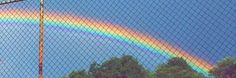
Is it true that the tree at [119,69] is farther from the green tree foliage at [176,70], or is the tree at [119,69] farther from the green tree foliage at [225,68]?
the green tree foliage at [225,68]

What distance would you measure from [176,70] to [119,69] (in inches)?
133

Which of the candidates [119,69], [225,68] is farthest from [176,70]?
[225,68]

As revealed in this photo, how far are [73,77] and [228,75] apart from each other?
1064cm

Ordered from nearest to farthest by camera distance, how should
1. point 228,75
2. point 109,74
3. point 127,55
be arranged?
1. point 109,74
2. point 127,55
3. point 228,75

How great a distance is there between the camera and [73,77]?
24.1 metres

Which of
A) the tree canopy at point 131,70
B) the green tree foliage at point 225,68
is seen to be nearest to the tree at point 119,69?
the tree canopy at point 131,70

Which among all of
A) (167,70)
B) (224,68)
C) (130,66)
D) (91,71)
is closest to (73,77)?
(91,71)

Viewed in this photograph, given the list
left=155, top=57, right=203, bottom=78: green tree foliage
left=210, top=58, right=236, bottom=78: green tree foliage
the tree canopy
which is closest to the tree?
the tree canopy

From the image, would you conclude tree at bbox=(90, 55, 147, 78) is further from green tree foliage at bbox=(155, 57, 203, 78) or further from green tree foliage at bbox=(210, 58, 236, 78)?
green tree foliage at bbox=(210, 58, 236, 78)

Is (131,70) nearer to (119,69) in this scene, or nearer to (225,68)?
(119,69)

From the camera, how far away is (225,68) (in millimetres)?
28203

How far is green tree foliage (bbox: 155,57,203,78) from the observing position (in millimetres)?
24516

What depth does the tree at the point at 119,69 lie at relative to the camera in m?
24.2

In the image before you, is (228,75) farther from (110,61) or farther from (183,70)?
(110,61)
